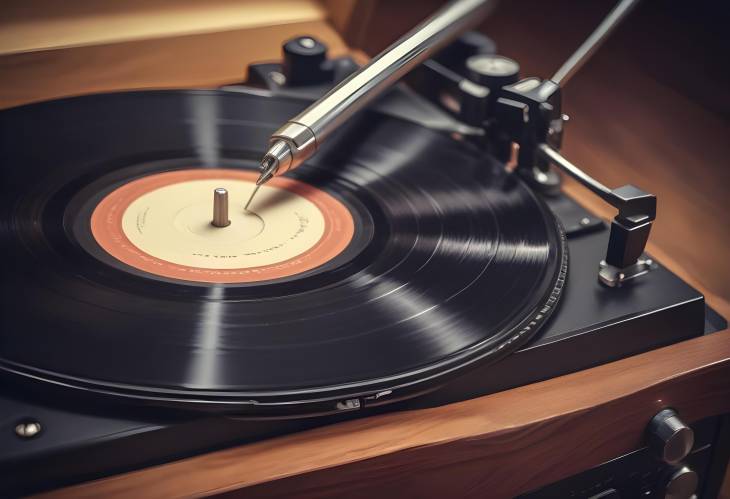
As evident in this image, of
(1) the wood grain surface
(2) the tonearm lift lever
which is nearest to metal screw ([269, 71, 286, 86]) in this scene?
(2) the tonearm lift lever

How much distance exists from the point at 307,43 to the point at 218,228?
36cm

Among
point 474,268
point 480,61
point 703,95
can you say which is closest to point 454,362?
point 474,268

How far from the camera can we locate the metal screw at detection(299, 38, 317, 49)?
3.75 ft

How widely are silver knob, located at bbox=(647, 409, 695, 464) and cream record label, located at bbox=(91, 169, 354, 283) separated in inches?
12.3

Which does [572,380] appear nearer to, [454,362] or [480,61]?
[454,362]

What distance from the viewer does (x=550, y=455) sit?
736 mm

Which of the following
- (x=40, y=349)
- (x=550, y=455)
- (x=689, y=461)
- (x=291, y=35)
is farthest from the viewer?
(x=291, y=35)

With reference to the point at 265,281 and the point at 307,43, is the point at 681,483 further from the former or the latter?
the point at 307,43

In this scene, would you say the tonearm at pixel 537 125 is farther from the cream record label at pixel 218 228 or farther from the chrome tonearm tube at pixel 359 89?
the cream record label at pixel 218 228

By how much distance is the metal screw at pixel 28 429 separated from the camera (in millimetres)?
584

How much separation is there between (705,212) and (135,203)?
67 cm

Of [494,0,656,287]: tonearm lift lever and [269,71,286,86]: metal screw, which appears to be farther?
[269,71,286,86]: metal screw

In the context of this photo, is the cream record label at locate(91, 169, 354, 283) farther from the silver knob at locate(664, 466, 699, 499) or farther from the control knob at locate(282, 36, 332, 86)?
the silver knob at locate(664, 466, 699, 499)

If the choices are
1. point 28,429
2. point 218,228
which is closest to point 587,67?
point 218,228
